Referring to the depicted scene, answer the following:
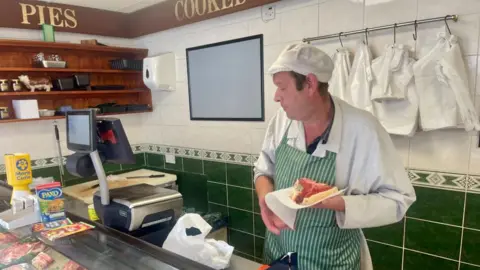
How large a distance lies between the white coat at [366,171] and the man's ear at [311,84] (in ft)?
0.48

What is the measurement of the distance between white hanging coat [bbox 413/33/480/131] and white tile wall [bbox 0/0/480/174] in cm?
10

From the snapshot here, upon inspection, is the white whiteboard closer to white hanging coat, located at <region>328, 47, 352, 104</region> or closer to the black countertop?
white hanging coat, located at <region>328, 47, 352, 104</region>

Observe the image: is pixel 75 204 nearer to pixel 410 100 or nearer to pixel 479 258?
pixel 410 100

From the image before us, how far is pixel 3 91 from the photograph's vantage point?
8.88ft

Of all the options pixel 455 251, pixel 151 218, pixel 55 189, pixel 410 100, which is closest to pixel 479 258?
pixel 455 251

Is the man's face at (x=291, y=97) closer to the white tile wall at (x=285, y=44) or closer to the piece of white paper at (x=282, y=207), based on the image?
the piece of white paper at (x=282, y=207)

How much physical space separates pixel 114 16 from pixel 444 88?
3.13 m

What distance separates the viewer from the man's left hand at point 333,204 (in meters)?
1.15

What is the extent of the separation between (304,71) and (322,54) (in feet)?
0.37

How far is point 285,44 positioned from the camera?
251cm

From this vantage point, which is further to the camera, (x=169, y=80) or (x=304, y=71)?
(x=169, y=80)

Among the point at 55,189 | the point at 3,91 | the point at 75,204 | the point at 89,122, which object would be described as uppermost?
the point at 3,91

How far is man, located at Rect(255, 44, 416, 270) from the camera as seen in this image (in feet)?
4.04

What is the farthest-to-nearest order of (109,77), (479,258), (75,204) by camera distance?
(109,77)
(75,204)
(479,258)
